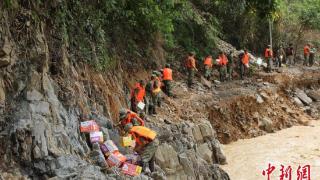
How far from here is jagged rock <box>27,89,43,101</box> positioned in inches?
430

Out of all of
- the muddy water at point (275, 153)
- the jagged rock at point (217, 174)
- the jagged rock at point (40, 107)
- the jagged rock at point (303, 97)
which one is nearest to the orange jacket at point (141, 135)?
the jagged rock at point (40, 107)

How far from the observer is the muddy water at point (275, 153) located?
16375 millimetres

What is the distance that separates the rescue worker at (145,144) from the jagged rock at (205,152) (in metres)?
5.09

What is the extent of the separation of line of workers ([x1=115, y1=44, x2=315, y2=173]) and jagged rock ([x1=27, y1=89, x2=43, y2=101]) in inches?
84.1

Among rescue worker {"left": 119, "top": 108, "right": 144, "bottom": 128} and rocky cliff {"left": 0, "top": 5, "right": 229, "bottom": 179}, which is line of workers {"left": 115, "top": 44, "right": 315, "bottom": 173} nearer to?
rescue worker {"left": 119, "top": 108, "right": 144, "bottom": 128}

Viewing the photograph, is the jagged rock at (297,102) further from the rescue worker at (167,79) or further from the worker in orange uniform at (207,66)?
the rescue worker at (167,79)

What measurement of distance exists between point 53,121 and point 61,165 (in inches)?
57.6

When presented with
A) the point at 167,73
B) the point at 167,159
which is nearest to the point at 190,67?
the point at 167,73

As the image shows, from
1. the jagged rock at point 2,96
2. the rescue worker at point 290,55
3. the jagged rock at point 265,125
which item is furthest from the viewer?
the rescue worker at point 290,55

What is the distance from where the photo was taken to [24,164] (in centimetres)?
967

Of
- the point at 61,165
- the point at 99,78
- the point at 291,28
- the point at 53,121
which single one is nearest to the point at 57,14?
the point at 99,78

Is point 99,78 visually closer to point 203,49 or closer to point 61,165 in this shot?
point 61,165

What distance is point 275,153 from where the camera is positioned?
60.2 ft

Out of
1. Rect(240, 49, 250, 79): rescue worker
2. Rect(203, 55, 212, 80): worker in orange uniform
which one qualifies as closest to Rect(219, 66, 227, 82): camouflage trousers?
Rect(203, 55, 212, 80): worker in orange uniform
